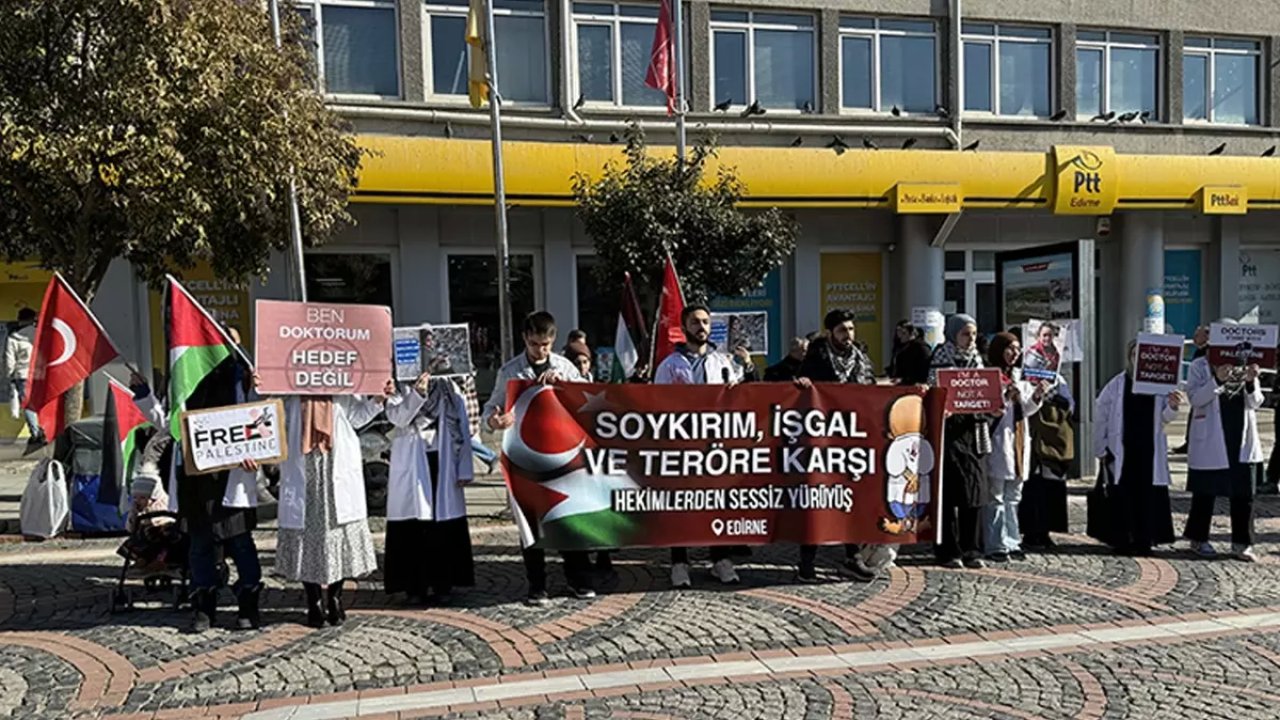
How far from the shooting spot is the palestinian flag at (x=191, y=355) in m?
6.00

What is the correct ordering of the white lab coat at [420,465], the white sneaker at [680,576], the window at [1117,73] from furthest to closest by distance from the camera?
the window at [1117,73], the white sneaker at [680,576], the white lab coat at [420,465]

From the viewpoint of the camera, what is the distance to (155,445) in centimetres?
641

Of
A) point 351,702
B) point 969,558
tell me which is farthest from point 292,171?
point 969,558

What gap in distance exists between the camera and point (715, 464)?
671cm

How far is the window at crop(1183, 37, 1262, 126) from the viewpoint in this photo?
752 inches

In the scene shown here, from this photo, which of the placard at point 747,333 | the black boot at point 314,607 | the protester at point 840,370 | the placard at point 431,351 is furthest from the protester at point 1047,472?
the black boot at point 314,607

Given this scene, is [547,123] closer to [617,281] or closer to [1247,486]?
[617,281]

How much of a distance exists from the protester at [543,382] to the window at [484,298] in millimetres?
8640

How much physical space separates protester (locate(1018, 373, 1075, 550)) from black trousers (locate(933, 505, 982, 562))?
32.8 inches

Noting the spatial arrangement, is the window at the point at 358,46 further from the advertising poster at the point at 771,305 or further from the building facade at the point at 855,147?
the advertising poster at the point at 771,305

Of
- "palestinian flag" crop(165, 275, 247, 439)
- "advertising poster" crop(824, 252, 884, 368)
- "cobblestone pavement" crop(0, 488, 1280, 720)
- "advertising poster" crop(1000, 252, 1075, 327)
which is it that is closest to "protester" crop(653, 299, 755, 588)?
"cobblestone pavement" crop(0, 488, 1280, 720)

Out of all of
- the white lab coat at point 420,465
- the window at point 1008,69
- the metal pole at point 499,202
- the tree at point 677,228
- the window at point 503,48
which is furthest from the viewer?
the window at point 1008,69

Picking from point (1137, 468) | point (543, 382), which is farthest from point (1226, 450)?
point (543, 382)

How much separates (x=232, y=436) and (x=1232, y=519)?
7.46m
